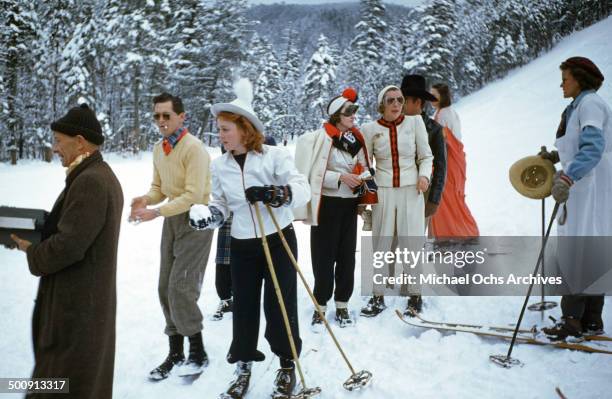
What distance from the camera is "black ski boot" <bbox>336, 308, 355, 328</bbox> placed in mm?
4402

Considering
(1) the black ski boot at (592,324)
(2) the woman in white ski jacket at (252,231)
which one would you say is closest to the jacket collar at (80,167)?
(2) the woman in white ski jacket at (252,231)

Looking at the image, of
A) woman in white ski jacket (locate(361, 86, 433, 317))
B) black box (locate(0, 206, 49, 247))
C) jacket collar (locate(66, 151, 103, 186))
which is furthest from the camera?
woman in white ski jacket (locate(361, 86, 433, 317))

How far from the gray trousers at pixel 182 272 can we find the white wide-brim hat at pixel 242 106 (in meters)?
1.07

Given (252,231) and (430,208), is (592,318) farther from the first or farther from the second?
(252,231)

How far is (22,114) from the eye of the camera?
27.1m

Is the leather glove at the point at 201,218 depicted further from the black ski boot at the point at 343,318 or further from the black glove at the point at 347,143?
the black ski boot at the point at 343,318

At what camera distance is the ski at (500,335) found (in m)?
3.47

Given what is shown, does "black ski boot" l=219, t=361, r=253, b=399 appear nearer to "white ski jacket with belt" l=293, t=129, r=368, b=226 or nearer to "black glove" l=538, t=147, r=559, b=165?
"white ski jacket with belt" l=293, t=129, r=368, b=226

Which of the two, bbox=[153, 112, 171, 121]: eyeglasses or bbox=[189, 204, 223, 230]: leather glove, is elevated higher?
bbox=[153, 112, 171, 121]: eyeglasses

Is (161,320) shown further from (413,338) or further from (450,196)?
(450,196)

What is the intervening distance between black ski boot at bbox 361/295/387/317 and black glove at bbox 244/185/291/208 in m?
2.36

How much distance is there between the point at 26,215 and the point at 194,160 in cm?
147

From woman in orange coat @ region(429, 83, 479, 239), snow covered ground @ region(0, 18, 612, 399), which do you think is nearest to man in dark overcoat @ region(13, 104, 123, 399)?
snow covered ground @ region(0, 18, 612, 399)

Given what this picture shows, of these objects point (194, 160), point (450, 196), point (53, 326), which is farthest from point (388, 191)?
point (53, 326)
